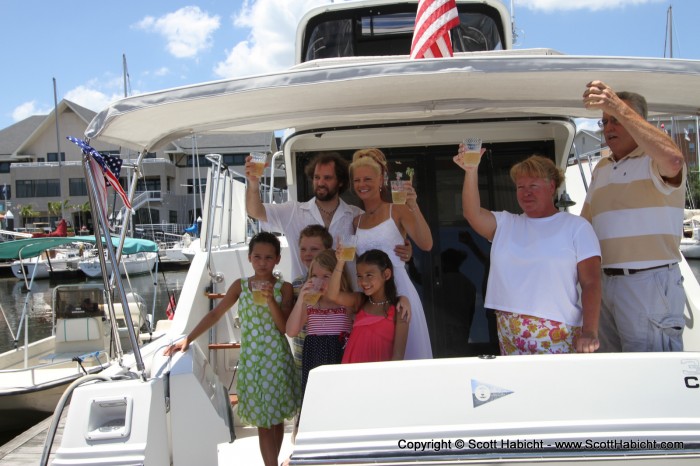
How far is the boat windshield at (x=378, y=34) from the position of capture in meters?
6.20

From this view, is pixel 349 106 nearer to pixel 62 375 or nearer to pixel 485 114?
pixel 485 114

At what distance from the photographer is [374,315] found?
117 inches

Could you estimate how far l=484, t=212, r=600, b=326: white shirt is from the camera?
265 cm

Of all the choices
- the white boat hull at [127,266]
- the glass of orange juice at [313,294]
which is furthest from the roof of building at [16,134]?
the glass of orange juice at [313,294]

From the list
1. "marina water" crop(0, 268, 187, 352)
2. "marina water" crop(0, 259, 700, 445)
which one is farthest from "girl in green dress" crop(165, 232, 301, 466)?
"marina water" crop(0, 268, 187, 352)

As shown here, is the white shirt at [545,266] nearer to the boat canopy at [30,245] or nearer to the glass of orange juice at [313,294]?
the glass of orange juice at [313,294]

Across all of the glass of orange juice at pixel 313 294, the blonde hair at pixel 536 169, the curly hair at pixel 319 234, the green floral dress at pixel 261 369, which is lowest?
the green floral dress at pixel 261 369

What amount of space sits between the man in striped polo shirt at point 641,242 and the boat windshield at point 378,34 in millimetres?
3773

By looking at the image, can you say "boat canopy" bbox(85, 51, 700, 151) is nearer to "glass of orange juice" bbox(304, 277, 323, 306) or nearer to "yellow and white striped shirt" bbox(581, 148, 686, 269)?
"yellow and white striped shirt" bbox(581, 148, 686, 269)

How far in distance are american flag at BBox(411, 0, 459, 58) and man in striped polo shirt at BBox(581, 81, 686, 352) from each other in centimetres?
131

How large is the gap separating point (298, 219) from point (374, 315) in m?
0.98

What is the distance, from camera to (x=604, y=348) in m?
3.17

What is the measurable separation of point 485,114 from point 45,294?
27056 millimetres

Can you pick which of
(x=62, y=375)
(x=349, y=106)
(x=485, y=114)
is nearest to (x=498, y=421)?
(x=349, y=106)
